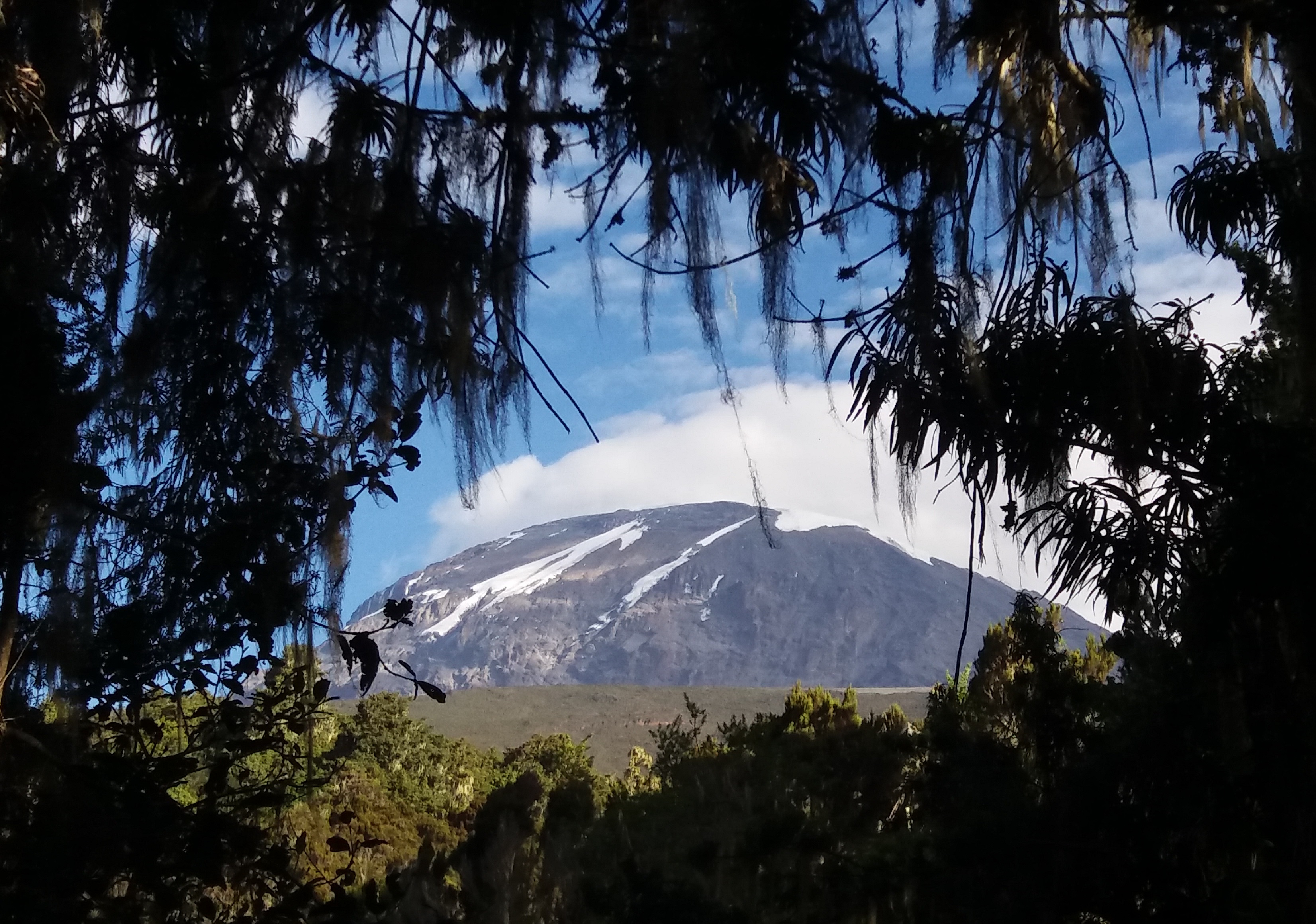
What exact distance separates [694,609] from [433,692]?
16359cm

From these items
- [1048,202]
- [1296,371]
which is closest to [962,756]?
[1296,371]

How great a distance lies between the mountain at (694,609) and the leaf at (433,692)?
124 m

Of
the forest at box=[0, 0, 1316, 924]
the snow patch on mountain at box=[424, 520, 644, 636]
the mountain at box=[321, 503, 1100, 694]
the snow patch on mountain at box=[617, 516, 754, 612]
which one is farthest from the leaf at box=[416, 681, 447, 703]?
the snow patch on mountain at box=[617, 516, 754, 612]

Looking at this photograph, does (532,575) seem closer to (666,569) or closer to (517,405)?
(666,569)

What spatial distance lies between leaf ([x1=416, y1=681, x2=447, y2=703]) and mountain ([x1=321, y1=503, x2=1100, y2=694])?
12421 cm

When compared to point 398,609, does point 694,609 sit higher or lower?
higher

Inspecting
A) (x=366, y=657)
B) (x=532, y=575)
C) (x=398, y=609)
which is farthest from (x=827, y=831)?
(x=532, y=575)

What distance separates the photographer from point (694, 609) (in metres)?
165

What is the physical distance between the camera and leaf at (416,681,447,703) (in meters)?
2.49

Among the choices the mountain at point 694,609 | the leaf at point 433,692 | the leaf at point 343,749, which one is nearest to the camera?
the leaf at point 433,692

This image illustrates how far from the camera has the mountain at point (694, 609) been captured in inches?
5723

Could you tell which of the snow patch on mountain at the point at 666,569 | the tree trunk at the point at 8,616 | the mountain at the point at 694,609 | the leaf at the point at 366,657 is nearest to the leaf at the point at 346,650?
the leaf at the point at 366,657

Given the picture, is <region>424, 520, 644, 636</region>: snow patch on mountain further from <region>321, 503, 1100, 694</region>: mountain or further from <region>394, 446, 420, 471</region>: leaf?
<region>394, 446, 420, 471</region>: leaf

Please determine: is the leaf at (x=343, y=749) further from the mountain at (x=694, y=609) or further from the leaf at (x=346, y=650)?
the mountain at (x=694, y=609)
